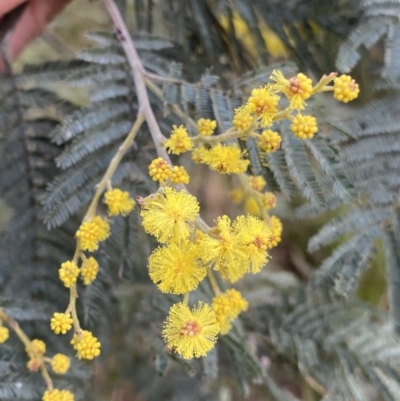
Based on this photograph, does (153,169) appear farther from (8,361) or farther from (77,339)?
(8,361)

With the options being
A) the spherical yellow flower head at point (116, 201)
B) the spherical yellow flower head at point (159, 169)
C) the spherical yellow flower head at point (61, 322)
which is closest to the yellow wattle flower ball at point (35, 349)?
the spherical yellow flower head at point (61, 322)

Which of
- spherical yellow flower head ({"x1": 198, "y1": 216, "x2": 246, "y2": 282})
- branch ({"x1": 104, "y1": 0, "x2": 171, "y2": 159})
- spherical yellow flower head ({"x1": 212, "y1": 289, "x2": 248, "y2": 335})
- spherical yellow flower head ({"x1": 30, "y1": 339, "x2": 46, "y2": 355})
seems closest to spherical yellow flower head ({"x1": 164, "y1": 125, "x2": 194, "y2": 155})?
branch ({"x1": 104, "y1": 0, "x2": 171, "y2": 159})

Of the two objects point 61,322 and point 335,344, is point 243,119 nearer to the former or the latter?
point 61,322

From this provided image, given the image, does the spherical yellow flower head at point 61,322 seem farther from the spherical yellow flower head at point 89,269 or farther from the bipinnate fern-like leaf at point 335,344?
the bipinnate fern-like leaf at point 335,344

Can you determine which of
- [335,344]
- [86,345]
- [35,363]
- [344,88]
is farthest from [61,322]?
[335,344]

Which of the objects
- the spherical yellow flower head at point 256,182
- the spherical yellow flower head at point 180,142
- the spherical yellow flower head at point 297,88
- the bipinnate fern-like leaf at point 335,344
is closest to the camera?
the spherical yellow flower head at point 297,88
